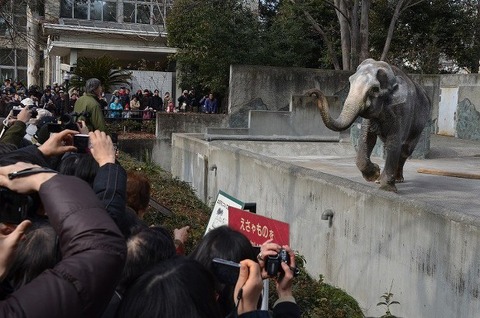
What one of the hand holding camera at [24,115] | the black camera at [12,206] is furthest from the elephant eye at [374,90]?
the black camera at [12,206]

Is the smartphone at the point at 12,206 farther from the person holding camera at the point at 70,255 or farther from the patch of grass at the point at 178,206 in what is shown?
the patch of grass at the point at 178,206

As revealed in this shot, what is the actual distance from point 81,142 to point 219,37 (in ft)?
69.9

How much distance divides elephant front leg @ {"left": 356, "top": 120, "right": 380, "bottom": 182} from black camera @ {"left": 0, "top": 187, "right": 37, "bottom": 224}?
725cm

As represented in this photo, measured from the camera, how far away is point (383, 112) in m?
9.22

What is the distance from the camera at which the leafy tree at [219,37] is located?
81.8ft

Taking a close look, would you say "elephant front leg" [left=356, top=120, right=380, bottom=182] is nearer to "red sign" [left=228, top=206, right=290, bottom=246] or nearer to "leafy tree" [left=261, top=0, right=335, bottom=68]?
"red sign" [left=228, top=206, right=290, bottom=246]

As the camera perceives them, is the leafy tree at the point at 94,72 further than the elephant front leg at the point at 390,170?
Yes

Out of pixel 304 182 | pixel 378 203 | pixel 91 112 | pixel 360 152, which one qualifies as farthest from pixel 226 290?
pixel 360 152

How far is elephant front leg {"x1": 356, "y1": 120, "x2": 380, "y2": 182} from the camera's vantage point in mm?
9570

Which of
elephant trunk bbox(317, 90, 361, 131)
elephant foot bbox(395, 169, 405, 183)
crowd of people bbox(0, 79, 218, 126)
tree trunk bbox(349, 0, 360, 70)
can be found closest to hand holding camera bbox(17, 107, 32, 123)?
elephant trunk bbox(317, 90, 361, 131)

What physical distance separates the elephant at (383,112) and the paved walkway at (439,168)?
40 cm

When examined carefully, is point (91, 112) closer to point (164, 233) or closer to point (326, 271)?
point (326, 271)

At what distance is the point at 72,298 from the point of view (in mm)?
2197

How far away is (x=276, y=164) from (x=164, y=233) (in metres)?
6.07
